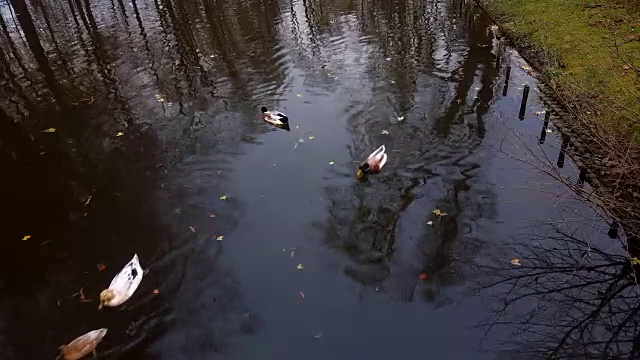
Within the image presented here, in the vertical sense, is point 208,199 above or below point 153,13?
below

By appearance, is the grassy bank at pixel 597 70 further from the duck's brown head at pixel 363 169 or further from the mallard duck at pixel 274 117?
the mallard duck at pixel 274 117

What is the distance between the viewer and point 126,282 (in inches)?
297

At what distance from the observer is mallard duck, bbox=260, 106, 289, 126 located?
11836 mm

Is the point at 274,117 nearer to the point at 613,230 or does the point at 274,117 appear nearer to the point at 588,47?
the point at 613,230

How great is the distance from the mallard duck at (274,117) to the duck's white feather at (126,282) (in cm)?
535

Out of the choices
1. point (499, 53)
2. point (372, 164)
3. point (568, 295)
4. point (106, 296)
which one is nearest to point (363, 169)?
point (372, 164)

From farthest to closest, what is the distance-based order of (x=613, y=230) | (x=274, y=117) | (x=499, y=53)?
(x=499, y=53) < (x=274, y=117) < (x=613, y=230)

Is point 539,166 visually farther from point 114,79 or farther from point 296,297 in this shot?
point 114,79

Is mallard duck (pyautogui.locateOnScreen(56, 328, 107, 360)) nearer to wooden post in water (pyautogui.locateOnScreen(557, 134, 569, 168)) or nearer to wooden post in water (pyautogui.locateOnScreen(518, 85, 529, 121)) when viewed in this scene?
wooden post in water (pyautogui.locateOnScreen(557, 134, 569, 168))

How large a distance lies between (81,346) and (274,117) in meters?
6.94

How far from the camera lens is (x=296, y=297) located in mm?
7465

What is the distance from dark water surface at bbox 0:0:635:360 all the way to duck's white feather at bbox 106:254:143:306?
18 cm

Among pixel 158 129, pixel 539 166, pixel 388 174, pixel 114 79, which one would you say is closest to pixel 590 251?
pixel 539 166

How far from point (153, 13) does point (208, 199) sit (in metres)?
16.8
